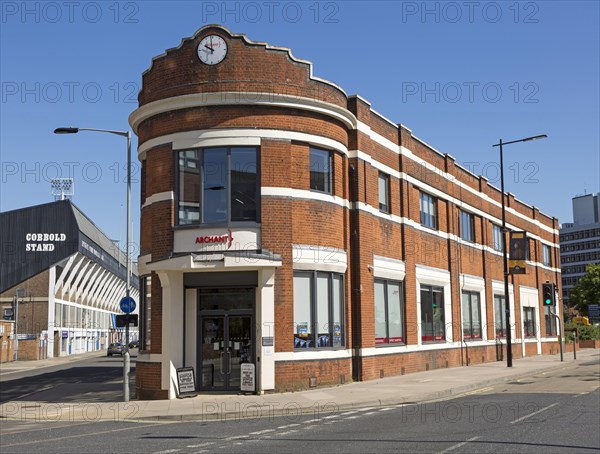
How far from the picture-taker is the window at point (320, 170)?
23.1 meters

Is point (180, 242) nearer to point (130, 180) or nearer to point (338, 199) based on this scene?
point (130, 180)

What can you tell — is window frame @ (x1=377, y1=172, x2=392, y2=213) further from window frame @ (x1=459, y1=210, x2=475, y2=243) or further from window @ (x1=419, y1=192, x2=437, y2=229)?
window frame @ (x1=459, y1=210, x2=475, y2=243)

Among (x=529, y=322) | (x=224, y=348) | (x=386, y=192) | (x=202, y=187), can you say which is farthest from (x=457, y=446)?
(x=529, y=322)

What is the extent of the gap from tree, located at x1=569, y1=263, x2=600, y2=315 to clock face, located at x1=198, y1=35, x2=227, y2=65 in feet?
275

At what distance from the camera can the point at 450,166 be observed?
117ft

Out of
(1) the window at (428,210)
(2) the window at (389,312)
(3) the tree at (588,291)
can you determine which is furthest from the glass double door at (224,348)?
(3) the tree at (588,291)

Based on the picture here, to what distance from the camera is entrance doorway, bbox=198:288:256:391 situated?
69.8 feet

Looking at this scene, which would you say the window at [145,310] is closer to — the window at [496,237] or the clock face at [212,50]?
the clock face at [212,50]

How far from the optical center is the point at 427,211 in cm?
3256

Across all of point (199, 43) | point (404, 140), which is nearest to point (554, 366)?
point (404, 140)

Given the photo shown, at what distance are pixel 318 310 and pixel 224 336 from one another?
322cm

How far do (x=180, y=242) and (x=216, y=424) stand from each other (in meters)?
7.44

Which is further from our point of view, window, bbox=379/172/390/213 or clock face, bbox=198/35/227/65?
window, bbox=379/172/390/213

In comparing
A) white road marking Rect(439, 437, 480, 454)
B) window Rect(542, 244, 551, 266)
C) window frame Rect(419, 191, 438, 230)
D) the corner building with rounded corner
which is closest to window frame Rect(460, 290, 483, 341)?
window frame Rect(419, 191, 438, 230)
